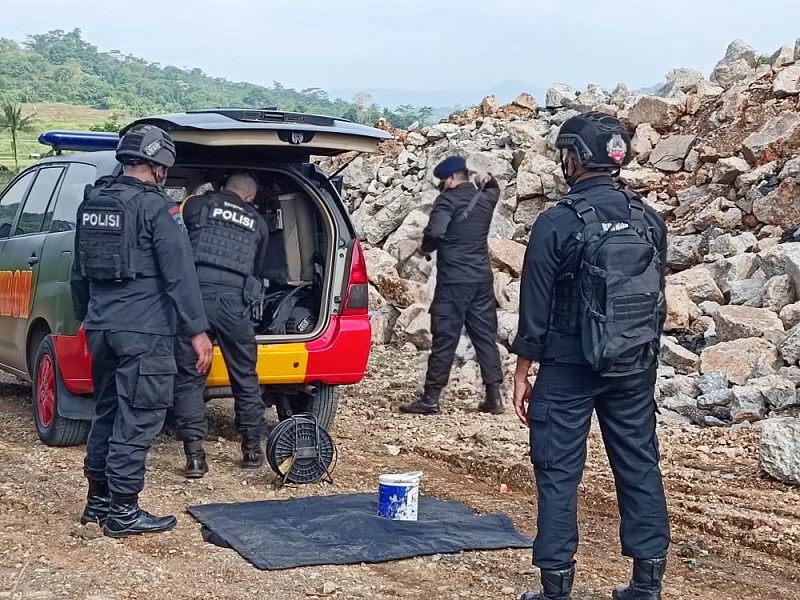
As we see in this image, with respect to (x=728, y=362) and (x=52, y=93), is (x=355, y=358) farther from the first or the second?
(x=52, y=93)

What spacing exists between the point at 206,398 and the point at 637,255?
3086 millimetres

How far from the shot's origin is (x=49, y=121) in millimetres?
49781

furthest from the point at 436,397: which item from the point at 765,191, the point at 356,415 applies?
the point at 765,191

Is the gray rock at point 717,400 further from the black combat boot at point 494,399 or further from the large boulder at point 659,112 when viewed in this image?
the large boulder at point 659,112

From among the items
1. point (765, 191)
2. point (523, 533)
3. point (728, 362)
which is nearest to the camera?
point (523, 533)

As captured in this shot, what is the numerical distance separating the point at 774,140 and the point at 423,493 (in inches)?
324

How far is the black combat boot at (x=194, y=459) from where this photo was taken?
5.90 m

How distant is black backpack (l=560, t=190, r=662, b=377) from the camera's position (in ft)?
12.6

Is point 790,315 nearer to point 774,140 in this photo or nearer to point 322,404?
point 774,140

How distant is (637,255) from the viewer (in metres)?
3.90

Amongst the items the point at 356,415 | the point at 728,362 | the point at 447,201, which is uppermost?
the point at 447,201

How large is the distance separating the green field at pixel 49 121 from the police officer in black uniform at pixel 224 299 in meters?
31.9

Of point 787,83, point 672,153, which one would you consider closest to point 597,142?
point 672,153

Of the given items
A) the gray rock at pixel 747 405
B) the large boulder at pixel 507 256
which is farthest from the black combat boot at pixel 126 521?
the large boulder at pixel 507 256
